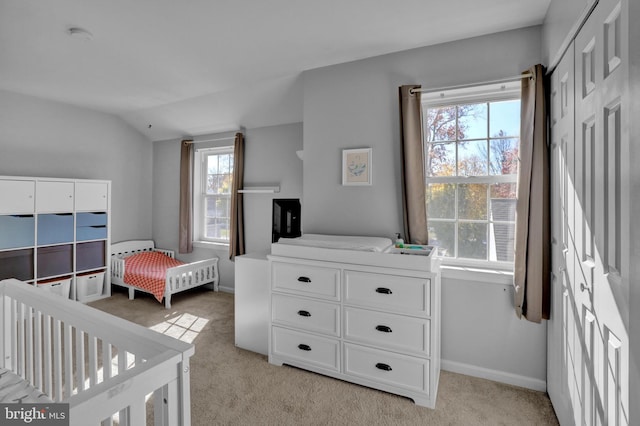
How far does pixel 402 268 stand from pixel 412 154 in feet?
2.93

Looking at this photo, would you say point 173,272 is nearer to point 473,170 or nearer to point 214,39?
point 214,39

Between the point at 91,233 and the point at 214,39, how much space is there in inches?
118

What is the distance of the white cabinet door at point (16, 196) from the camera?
10.2 feet

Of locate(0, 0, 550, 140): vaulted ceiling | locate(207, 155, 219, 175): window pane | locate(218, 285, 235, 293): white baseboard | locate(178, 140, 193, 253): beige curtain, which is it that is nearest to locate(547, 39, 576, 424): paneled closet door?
locate(0, 0, 550, 140): vaulted ceiling

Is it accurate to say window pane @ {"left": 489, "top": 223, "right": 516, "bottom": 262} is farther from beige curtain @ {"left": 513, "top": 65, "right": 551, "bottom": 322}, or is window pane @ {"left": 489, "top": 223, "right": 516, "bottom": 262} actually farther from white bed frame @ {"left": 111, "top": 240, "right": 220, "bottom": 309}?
white bed frame @ {"left": 111, "top": 240, "right": 220, "bottom": 309}

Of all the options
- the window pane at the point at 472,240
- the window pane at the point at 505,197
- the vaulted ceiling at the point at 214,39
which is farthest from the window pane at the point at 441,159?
the vaulted ceiling at the point at 214,39

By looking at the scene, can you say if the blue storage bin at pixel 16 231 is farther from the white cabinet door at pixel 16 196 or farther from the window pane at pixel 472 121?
the window pane at pixel 472 121

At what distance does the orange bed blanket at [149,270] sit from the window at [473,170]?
3091 millimetres

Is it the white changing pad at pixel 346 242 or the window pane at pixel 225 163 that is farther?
the window pane at pixel 225 163

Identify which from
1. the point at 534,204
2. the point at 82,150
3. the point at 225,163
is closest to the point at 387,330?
the point at 534,204

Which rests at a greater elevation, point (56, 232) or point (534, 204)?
point (534, 204)

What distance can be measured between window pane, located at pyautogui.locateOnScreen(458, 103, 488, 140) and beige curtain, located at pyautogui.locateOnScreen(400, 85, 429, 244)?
0.36 m

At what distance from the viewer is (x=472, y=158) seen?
2.37 metres

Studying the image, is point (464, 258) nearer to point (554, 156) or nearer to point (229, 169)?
point (554, 156)
